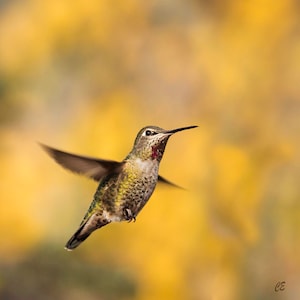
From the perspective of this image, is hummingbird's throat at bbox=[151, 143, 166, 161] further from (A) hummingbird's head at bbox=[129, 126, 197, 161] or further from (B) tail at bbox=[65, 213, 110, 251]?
(B) tail at bbox=[65, 213, 110, 251]

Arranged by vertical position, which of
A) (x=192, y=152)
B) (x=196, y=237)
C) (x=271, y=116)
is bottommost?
(x=196, y=237)

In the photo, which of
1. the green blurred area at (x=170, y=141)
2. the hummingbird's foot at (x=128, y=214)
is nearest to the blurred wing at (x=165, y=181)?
the green blurred area at (x=170, y=141)

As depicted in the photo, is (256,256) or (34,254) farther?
(256,256)

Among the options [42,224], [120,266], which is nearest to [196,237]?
[120,266]

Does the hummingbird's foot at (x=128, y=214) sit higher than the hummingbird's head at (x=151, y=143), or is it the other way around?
the hummingbird's head at (x=151, y=143)

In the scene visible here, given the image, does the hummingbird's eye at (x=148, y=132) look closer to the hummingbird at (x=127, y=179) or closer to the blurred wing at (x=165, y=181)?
the hummingbird at (x=127, y=179)

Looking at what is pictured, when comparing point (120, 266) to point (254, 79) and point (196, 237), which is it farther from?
point (254, 79)

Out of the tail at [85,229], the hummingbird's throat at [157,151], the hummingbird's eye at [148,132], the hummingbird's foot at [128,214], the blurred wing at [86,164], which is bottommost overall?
the tail at [85,229]
